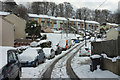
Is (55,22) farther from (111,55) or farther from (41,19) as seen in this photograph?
(111,55)

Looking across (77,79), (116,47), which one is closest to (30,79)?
(77,79)

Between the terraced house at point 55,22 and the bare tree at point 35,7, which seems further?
the bare tree at point 35,7

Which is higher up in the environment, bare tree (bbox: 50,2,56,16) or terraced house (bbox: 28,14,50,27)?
bare tree (bbox: 50,2,56,16)

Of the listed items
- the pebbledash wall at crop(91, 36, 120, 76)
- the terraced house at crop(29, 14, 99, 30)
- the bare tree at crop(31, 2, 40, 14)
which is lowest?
the pebbledash wall at crop(91, 36, 120, 76)

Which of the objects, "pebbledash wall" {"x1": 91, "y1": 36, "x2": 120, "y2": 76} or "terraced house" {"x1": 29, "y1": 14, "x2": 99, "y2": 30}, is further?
"terraced house" {"x1": 29, "y1": 14, "x2": 99, "y2": 30}

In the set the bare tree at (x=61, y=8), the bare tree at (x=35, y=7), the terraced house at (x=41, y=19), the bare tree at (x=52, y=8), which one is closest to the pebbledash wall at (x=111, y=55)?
the terraced house at (x=41, y=19)

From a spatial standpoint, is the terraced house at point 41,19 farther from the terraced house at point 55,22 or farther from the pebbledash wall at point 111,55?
the pebbledash wall at point 111,55

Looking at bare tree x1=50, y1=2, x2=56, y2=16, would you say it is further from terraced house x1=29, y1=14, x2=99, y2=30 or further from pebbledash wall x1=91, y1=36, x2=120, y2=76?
pebbledash wall x1=91, y1=36, x2=120, y2=76

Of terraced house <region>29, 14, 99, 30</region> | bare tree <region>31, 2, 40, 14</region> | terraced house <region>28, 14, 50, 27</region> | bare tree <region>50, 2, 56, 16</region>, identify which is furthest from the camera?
bare tree <region>50, 2, 56, 16</region>

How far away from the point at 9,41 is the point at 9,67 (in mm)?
18988

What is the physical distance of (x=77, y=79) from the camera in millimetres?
8336

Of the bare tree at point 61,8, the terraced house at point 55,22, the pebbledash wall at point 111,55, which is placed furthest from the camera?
the bare tree at point 61,8

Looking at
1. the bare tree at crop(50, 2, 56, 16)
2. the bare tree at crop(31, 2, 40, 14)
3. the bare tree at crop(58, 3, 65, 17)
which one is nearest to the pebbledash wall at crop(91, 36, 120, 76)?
the bare tree at crop(31, 2, 40, 14)

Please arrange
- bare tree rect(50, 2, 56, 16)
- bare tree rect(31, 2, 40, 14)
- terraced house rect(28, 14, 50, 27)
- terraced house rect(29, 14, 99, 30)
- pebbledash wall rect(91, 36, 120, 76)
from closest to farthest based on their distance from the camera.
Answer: pebbledash wall rect(91, 36, 120, 76)
terraced house rect(28, 14, 50, 27)
terraced house rect(29, 14, 99, 30)
bare tree rect(31, 2, 40, 14)
bare tree rect(50, 2, 56, 16)
